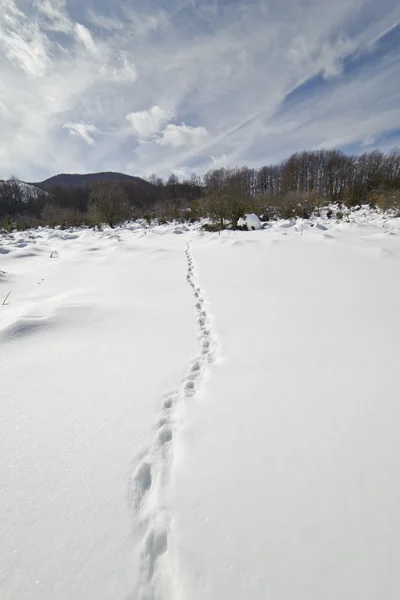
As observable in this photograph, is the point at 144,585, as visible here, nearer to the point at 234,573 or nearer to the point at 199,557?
the point at 199,557

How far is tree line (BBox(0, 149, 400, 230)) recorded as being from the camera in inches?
641

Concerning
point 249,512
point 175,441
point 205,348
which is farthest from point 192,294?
point 249,512

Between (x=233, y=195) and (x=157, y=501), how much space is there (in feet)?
51.8

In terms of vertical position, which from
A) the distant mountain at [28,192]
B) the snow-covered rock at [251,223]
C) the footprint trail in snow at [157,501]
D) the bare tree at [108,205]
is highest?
the distant mountain at [28,192]

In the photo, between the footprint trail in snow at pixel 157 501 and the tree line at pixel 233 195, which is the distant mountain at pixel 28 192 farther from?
the footprint trail in snow at pixel 157 501

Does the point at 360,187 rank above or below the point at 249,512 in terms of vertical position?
above

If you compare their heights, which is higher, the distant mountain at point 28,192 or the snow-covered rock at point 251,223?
the distant mountain at point 28,192

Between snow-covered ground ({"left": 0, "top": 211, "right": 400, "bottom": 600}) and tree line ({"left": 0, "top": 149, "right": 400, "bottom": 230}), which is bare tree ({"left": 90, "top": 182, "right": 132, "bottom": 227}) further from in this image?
snow-covered ground ({"left": 0, "top": 211, "right": 400, "bottom": 600})

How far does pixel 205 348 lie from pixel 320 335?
118cm

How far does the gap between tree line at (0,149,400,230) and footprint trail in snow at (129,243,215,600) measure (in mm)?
13530

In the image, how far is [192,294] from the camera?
4.04 meters

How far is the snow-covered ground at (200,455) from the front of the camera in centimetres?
89

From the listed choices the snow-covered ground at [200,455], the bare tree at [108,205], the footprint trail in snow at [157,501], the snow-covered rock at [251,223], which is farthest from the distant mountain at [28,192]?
the footprint trail in snow at [157,501]

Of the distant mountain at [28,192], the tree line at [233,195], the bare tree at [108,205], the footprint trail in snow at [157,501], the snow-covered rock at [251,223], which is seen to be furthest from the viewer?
the distant mountain at [28,192]
